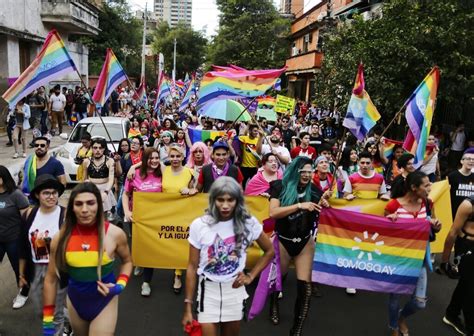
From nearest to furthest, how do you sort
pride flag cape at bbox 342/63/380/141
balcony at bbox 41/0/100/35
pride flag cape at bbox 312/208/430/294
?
1. pride flag cape at bbox 312/208/430/294
2. pride flag cape at bbox 342/63/380/141
3. balcony at bbox 41/0/100/35

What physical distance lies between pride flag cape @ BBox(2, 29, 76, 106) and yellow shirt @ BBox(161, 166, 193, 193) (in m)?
2.39

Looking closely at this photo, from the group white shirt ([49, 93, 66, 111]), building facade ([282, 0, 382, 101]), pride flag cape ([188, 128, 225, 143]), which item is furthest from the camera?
building facade ([282, 0, 382, 101])

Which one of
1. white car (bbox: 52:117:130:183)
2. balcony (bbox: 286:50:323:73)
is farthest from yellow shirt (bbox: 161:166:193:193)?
balcony (bbox: 286:50:323:73)

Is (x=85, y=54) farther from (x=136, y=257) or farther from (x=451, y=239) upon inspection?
(x=451, y=239)

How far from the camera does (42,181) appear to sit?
→ 170 inches

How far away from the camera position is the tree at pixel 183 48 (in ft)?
213

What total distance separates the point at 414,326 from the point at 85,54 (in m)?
27.8

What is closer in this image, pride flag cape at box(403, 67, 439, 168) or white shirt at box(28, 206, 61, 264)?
white shirt at box(28, 206, 61, 264)

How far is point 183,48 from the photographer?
6656 centimetres

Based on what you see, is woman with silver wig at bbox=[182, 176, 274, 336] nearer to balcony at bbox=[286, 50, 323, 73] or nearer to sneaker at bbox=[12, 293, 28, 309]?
sneaker at bbox=[12, 293, 28, 309]

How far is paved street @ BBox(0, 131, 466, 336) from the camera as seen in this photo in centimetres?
500

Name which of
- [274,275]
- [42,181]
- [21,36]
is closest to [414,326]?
[274,275]

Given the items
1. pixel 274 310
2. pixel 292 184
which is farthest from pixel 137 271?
pixel 292 184

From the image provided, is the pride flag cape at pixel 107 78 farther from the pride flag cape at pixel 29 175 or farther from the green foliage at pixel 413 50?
the green foliage at pixel 413 50
